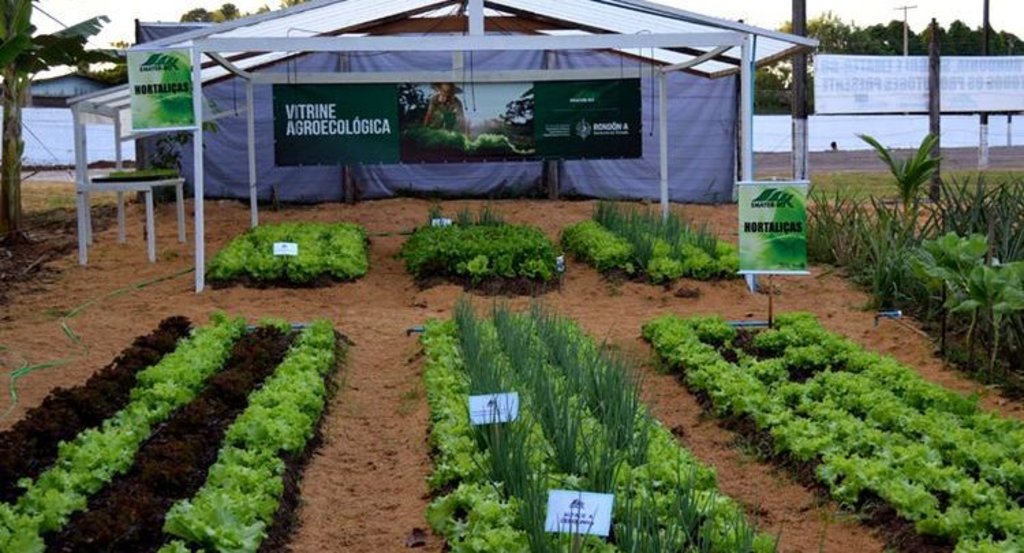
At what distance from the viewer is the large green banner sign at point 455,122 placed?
15070mm

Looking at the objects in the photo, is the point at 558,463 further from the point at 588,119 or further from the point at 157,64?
the point at 588,119

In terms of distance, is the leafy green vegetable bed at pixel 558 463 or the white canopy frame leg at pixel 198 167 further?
the white canopy frame leg at pixel 198 167

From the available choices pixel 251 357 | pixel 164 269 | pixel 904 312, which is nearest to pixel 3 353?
pixel 251 357

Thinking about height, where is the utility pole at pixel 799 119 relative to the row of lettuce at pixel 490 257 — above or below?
above

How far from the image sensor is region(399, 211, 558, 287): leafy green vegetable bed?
12.0m

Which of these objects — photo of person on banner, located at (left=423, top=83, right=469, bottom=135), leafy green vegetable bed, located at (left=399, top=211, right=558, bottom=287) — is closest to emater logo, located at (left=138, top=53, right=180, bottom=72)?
leafy green vegetable bed, located at (left=399, top=211, right=558, bottom=287)

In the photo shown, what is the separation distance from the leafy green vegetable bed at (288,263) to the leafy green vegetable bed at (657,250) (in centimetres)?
221

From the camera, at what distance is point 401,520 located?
19.4 feet

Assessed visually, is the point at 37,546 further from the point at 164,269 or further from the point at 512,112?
the point at 512,112

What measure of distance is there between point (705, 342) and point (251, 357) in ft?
10.4

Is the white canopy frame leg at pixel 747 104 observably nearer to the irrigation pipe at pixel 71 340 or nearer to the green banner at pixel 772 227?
the green banner at pixel 772 227

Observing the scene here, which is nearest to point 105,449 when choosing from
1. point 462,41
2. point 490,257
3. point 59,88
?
point 490,257

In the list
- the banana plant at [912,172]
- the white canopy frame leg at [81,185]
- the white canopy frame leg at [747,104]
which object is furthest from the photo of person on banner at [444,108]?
the banana plant at [912,172]

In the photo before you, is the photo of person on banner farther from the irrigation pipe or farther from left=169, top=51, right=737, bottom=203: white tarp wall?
the irrigation pipe
